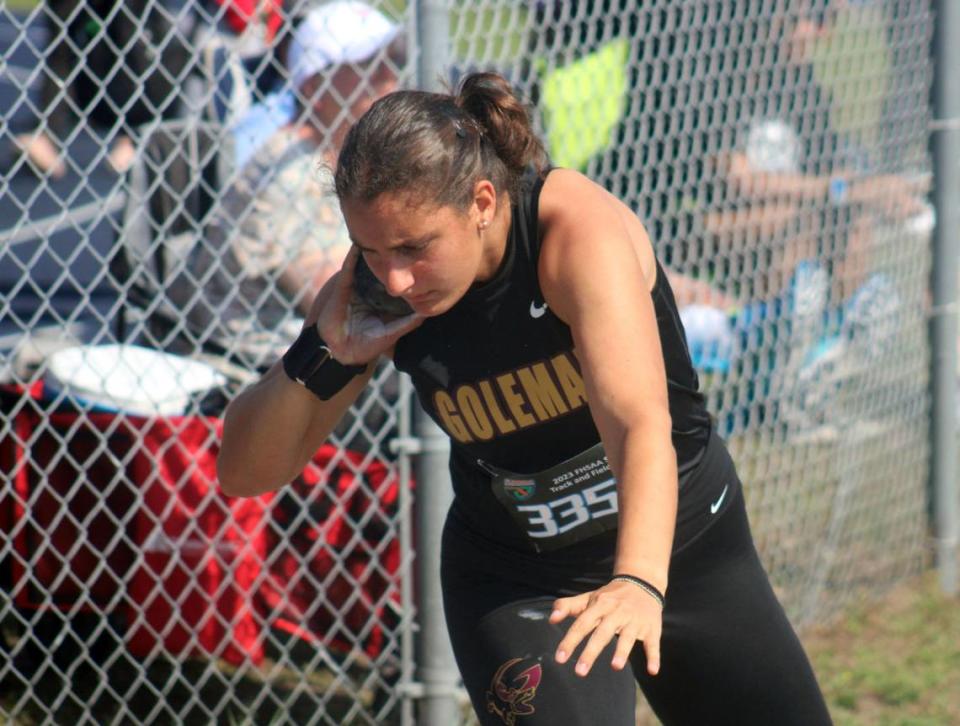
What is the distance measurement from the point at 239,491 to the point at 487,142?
0.86 m

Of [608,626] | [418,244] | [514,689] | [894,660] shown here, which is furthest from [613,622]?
[894,660]

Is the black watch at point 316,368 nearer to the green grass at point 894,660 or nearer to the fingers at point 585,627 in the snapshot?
the fingers at point 585,627

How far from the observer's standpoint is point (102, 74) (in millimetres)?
4215

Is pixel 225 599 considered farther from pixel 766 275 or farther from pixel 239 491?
pixel 766 275

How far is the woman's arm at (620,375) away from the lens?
5.50ft

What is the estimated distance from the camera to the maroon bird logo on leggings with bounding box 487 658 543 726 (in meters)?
2.09

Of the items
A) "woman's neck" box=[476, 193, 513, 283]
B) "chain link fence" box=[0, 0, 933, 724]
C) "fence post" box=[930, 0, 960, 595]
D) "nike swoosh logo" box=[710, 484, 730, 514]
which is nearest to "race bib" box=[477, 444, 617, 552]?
"nike swoosh logo" box=[710, 484, 730, 514]

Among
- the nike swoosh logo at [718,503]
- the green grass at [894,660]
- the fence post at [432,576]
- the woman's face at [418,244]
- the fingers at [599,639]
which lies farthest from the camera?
the green grass at [894,660]

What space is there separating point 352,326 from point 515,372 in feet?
1.01

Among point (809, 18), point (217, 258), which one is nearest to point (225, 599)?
point (217, 258)

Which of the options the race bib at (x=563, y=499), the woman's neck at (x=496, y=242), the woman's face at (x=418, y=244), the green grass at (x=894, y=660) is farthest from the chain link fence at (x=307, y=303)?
the woman's face at (x=418, y=244)

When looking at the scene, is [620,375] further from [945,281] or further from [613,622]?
[945,281]

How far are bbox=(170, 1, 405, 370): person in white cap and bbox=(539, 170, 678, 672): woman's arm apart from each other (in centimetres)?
155

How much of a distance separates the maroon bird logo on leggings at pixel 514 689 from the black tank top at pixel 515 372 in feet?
0.90
